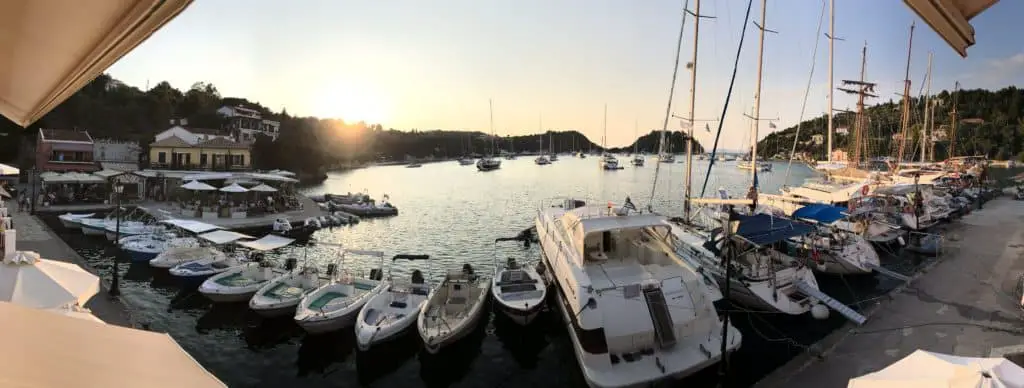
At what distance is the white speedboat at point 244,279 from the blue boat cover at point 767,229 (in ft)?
60.4

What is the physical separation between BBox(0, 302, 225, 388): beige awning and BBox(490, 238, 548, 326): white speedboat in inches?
543

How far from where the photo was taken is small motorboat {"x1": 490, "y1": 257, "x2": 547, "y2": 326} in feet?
53.5

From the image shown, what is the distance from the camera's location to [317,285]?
19.1 meters

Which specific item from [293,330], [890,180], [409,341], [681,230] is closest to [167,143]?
[293,330]

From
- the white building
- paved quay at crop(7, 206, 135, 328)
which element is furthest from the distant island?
paved quay at crop(7, 206, 135, 328)

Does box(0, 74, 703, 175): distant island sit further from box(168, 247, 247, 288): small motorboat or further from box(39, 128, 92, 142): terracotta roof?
box(168, 247, 247, 288): small motorboat

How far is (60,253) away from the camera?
959 inches

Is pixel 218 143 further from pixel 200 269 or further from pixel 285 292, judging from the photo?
pixel 285 292

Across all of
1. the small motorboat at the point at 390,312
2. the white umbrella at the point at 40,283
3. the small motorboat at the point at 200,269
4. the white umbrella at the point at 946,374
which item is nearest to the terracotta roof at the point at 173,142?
the small motorboat at the point at 200,269

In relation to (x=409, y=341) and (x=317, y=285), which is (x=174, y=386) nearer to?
(x=409, y=341)

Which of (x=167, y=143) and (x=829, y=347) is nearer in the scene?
(x=829, y=347)

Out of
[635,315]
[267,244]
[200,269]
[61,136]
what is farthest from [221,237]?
[61,136]

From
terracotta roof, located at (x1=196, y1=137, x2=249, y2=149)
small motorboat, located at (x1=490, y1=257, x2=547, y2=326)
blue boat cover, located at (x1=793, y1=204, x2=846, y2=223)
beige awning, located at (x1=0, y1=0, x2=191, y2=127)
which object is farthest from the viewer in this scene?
terracotta roof, located at (x1=196, y1=137, x2=249, y2=149)

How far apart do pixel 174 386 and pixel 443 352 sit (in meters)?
13.7
